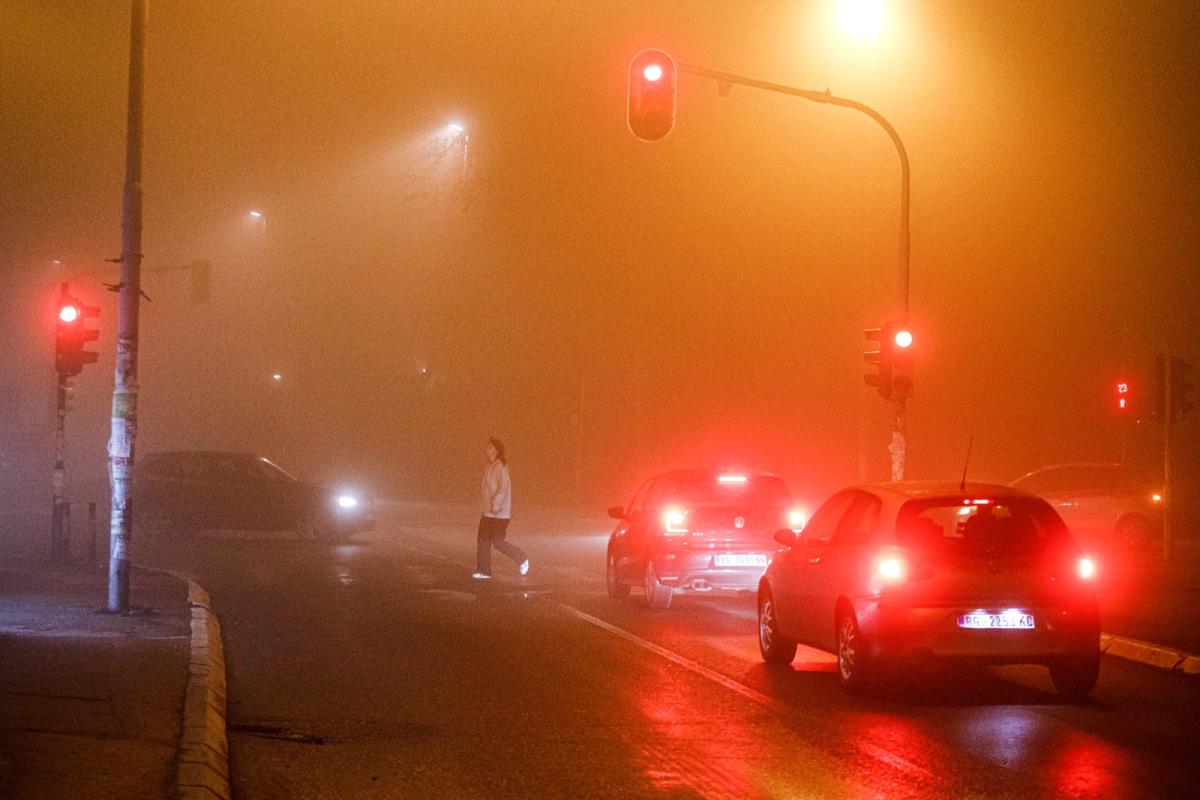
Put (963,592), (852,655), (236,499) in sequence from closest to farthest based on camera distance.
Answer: (963,592) < (852,655) < (236,499)

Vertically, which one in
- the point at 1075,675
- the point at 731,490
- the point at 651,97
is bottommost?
the point at 1075,675

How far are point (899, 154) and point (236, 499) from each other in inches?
611

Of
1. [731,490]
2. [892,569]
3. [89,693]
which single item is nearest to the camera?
[89,693]

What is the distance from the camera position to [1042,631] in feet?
34.5

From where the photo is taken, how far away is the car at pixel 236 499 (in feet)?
97.2

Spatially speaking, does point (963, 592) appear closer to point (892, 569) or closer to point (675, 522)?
point (892, 569)

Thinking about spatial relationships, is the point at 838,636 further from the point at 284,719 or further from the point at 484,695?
the point at 284,719

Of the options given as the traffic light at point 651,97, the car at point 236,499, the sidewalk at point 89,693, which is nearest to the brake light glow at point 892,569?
the sidewalk at point 89,693

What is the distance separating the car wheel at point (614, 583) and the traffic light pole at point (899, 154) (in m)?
4.18

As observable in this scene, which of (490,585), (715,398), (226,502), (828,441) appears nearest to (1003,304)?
(828,441)

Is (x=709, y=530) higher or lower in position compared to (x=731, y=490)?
lower

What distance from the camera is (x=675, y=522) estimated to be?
682 inches

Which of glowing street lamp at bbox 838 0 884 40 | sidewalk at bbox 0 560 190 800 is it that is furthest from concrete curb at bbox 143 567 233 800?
glowing street lamp at bbox 838 0 884 40

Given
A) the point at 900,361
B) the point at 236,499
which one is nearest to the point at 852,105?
the point at 900,361
